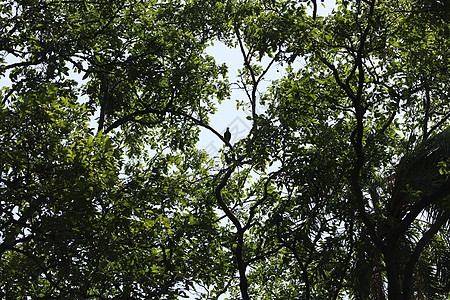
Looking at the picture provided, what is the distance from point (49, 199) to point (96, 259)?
120 cm

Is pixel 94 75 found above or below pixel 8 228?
above

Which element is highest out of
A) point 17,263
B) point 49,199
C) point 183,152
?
point 183,152

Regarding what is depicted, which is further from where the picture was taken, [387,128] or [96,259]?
[387,128]

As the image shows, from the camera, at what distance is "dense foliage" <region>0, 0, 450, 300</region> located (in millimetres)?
8258

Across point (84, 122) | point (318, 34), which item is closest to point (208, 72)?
point (318, 34)

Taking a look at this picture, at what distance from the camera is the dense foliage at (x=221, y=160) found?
826 cm

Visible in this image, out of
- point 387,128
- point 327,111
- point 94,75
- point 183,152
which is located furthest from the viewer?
point 183,152

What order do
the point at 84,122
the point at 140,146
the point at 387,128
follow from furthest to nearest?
1. the point at 140,146
2. the point at 387,128
3. the point at 84,122

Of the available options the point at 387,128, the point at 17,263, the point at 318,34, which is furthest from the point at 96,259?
the point at 387,128

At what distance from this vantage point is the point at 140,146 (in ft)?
50.3

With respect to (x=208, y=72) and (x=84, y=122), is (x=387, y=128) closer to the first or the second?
(x=208, y=72)

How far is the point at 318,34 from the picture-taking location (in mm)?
9953

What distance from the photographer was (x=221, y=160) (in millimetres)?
13500

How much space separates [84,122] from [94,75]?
181 inches
